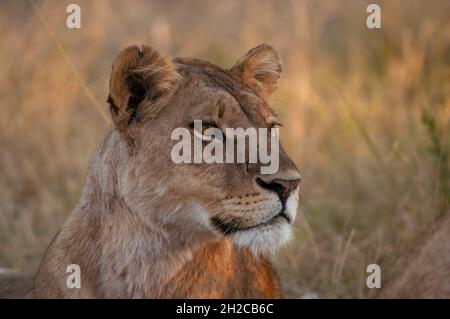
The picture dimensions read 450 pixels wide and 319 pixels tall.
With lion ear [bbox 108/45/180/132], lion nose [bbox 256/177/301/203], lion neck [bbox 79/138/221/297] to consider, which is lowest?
lion neck [bbox 79/138/221/297]

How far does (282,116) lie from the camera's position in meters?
7.00

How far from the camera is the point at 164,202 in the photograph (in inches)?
137

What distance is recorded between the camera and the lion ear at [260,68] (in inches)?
155

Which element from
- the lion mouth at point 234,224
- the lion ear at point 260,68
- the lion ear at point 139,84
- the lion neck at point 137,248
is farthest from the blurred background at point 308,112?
the lion mouth at point 234,224

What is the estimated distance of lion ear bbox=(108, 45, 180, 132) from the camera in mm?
3512

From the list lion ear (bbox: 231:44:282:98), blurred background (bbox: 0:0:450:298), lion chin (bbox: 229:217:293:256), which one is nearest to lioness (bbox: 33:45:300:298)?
lion chin (bbox: 229:217:293:256)

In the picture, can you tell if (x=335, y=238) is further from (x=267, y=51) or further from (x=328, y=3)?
(x=328, y=3)

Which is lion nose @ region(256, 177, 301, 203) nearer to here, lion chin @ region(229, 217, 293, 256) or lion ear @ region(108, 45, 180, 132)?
lion chin @ region(229, 217, 293, 256)

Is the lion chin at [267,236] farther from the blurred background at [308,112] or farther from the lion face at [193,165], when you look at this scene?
the blurred background at [308,112]

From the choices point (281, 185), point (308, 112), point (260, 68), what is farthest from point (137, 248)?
point (308, 112)

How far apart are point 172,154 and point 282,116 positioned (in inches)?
141

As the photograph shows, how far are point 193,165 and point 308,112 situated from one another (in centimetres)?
389

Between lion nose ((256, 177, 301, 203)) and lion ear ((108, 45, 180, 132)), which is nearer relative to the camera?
lion nose ((256, 177, 301, 203))

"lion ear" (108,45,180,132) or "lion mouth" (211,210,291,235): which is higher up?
"lion ear" (108,45,180,132)
